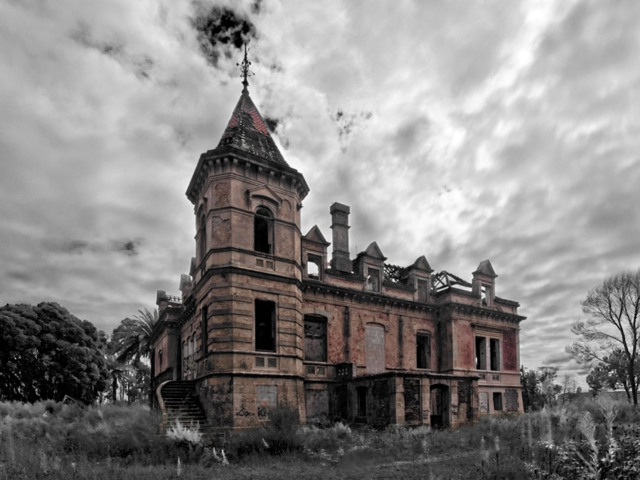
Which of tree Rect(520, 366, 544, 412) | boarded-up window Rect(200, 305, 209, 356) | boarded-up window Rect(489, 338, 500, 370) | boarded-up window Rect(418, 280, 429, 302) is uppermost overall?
boarded-up window Rect(418, 280, 429, 302)

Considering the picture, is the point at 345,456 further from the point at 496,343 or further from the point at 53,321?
the point at 53,321

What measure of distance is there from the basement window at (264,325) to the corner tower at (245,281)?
4 centimetres

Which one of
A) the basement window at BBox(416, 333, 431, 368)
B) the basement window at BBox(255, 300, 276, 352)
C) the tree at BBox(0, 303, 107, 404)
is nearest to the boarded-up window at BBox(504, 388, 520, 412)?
the basement window at BBox(416, 333, 431, 368)

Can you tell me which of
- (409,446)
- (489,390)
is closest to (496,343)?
(489,390)

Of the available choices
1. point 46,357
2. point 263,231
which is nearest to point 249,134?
point 263,231

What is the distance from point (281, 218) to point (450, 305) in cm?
1183

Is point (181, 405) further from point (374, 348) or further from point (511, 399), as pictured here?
point (511, 399)

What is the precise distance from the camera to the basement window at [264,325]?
21281 millimetres

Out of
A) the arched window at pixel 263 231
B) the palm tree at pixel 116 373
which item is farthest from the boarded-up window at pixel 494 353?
the palm tree at pixel 116 373

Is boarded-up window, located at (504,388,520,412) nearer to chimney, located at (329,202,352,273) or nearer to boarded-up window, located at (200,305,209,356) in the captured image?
chimney, located at (329,202,352,273)

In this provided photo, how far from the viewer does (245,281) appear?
795 inches

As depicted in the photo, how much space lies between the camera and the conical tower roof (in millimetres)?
21984

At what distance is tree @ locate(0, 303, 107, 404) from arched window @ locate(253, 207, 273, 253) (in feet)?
63.9

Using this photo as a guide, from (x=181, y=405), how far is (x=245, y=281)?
5.47 meters
